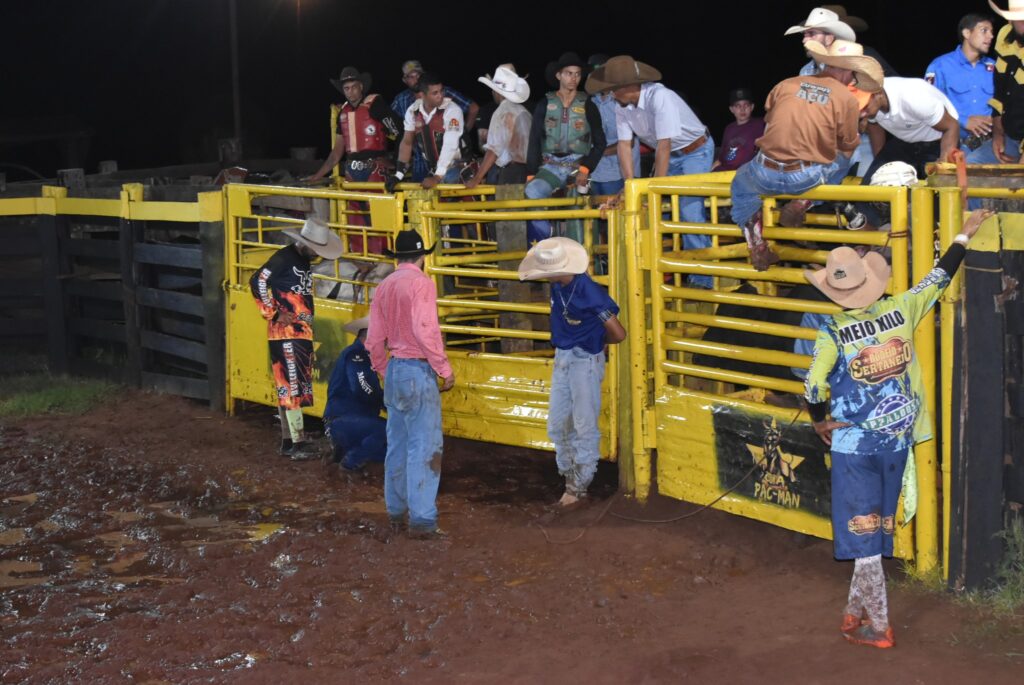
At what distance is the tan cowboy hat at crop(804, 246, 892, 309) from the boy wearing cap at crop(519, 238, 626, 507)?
2230mm

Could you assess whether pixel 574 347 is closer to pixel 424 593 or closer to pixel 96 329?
pixel 424 593

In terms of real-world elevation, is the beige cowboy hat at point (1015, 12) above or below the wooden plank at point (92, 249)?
above

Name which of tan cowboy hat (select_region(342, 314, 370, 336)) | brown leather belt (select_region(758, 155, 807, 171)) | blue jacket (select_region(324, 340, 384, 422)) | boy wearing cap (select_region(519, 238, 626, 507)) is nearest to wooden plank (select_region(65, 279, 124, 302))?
tan cowboy hat (select_region(342, 314, 370, 336))

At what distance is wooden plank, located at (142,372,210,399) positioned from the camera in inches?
485

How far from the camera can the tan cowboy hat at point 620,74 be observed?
30.8 feet

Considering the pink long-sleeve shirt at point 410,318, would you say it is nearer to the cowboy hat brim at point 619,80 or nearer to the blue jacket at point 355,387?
the blue jacket at point 355,387

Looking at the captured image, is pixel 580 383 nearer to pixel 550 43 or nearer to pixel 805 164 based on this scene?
pixel 805 164

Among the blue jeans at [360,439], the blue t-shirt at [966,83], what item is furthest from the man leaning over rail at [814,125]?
the blue jeans at [360,439]

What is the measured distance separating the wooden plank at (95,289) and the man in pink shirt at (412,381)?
5.85 metres

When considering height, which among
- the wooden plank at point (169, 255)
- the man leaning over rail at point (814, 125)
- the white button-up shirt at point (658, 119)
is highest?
the white button-up shirt at point (658, 119)

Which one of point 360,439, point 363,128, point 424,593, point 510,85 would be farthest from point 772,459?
point 363,128

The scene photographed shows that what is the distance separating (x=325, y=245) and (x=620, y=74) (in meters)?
2.57

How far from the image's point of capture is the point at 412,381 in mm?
8188

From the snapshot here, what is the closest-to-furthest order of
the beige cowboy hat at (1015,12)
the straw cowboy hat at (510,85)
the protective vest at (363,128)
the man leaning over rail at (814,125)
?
the man leaning over rail at (814,125)
the beige cowboy hat at (1015,12)
the straw cowboy hat at (510,85)
the protective vest at (363,128)
